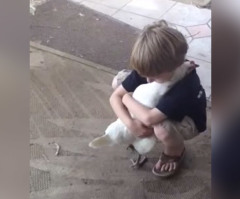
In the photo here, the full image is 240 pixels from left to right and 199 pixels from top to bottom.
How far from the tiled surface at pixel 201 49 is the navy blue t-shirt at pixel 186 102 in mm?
488

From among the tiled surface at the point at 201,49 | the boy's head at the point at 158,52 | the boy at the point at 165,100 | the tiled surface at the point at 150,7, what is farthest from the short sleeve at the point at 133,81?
the tiled surface at the point at 150,7

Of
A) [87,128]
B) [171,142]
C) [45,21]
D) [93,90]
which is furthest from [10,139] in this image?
[45,21]

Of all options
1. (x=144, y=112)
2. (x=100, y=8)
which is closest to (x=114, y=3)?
(x=100, y=8)

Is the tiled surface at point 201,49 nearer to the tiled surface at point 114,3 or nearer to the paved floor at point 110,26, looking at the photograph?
the paved floor at point 110,26

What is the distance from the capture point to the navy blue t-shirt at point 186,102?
1192mm

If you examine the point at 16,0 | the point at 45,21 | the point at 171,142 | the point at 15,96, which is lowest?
the point at 45,21

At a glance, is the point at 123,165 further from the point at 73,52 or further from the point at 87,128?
the point at 73,52

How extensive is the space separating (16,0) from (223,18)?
257 millimetres

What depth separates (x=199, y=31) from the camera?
74.9 inches

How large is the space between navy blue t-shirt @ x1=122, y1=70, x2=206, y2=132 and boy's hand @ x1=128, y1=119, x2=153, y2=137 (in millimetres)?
65

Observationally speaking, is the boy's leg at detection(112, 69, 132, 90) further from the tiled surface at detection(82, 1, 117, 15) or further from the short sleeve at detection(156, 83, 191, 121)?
the tiled surface at detection(82, 1, 117, 15)

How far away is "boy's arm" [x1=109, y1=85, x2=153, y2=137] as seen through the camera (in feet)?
4.08

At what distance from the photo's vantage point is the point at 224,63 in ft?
1.85

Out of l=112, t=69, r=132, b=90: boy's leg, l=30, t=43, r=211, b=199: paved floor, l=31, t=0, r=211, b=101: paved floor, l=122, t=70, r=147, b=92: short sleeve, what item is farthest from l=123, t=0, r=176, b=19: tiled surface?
l=122, t=70, r=147, b=92: short sleeve
